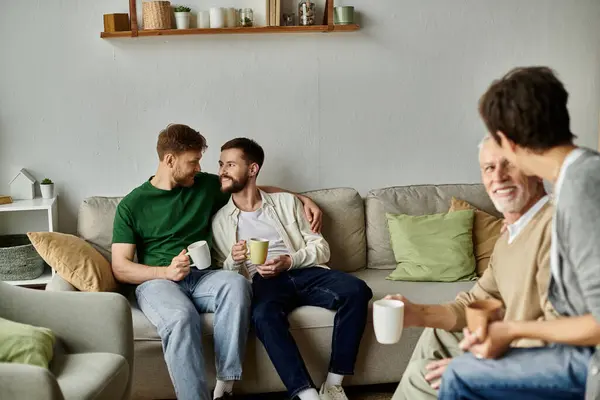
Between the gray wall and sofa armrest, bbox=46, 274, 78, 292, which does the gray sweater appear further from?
the gray wall

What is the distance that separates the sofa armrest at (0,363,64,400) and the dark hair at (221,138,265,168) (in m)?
1.66

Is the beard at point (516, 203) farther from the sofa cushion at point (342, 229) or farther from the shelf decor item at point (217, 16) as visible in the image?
the shelf decor item at point (217, 16)

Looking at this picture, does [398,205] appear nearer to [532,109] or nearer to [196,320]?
[196,320]

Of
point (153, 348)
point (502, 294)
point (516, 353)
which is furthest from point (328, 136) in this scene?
point (516, 353)

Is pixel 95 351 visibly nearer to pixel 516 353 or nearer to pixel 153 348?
pixel 153 348

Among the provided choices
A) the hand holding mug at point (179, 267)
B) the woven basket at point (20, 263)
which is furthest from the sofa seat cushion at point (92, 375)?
the woven basket at point (20, 263)

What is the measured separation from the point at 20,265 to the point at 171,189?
0.77 metres

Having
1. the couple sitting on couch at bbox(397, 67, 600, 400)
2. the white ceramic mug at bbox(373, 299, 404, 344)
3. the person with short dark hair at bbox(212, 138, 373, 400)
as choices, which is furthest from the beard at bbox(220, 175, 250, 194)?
the couple sitting on couch at bbox(397, 67, 600, 400)

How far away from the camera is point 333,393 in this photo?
300 centimetres

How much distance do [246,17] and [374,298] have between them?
1.46 meters

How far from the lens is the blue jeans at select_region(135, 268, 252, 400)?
2.79 meters

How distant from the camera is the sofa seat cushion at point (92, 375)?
224 centimetres

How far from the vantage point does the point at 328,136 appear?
3.86m

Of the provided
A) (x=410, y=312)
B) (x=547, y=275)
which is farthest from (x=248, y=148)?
(x=547, y=275)
